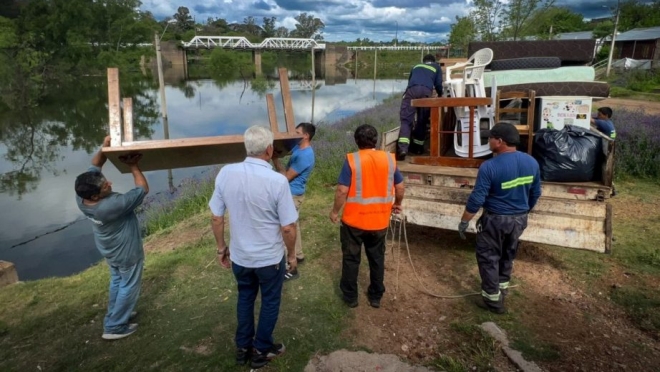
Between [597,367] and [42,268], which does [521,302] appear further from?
[42,268]

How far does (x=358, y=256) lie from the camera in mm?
3588

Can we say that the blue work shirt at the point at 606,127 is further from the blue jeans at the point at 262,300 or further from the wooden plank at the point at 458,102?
the blue jeans at the point at 262,300

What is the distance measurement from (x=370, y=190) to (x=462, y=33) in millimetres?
22738

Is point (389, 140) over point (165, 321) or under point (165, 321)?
over

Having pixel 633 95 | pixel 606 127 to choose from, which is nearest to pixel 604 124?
pixel 606 127

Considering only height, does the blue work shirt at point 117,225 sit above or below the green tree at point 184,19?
below

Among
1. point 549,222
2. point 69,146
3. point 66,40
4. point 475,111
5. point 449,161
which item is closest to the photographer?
point 549,222

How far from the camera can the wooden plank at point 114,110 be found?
2.96 metres

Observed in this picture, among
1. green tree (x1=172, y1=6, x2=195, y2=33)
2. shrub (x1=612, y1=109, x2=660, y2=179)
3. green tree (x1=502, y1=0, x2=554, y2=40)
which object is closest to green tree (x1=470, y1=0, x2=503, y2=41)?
green tree (x1=502, y1=0, x2=554, y2=40)

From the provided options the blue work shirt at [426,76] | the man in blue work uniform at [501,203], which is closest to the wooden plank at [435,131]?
the blue work shirt at [426,76]

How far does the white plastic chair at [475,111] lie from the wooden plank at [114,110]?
3.66m

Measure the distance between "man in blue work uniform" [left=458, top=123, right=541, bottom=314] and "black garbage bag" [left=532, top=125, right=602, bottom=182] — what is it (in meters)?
0.83

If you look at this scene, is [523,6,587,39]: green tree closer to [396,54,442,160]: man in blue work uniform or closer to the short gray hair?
[396,54,442,160]: man in blue work uniform

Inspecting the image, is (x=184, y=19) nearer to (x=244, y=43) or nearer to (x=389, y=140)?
(x=244, y=43)
